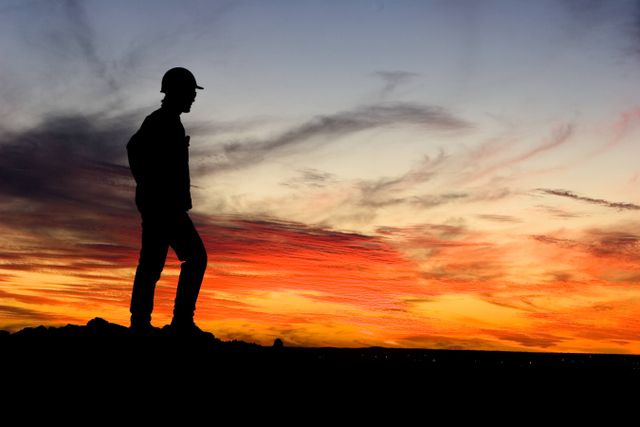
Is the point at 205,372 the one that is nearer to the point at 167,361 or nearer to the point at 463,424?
the point at 167,361

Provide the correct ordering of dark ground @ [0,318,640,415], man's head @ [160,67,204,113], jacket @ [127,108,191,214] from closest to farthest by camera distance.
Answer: dark ground @ [0,318,640,415], jacket @ [127,108,191,214], man's head @ [160,67,204,113]

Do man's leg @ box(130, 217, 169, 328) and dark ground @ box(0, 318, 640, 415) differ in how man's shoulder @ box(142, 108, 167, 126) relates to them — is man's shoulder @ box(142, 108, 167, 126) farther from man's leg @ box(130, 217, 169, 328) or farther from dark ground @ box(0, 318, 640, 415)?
dark ground @ box(0, 318, 640, 415)

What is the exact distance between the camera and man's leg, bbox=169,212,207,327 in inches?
502

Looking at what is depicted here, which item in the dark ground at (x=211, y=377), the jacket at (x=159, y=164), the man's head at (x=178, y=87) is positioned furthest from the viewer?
the man's head at (x=178, y=87)

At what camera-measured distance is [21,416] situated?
827 cm

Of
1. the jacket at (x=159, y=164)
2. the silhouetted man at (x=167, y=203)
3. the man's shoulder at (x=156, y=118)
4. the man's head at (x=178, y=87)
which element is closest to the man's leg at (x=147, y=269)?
the silhouetted man at (x=167, y=203)

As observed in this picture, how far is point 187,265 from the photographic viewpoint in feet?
42.1

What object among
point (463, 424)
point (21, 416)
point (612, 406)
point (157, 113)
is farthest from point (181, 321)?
point (612, 406)

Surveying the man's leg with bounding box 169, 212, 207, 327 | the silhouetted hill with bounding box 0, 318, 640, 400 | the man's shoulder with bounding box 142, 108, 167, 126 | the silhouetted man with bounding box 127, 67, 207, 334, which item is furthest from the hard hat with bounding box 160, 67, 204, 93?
the silhouetted hill with bounding box 0, 318, 640, 400

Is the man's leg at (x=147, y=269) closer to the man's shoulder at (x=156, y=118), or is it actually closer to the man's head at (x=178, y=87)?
the man's shoulder at (x=156, y=118)

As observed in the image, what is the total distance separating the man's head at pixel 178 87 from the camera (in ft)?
41.7

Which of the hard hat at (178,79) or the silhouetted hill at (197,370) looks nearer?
the silhouetted hill at (197,370)

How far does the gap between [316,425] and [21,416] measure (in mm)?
3085

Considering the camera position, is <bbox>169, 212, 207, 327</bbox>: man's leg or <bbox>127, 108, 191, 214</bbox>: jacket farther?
<bbox>169, 212, 207, 327</bbox>: man's leg
